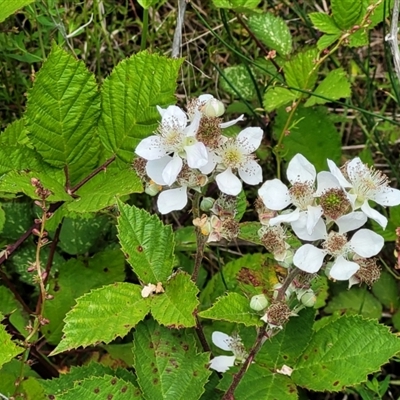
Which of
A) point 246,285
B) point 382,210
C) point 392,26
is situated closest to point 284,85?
point 392,26

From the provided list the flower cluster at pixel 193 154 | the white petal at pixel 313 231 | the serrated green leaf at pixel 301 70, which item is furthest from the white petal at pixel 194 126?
the serrated green leaf at pixel 301 70

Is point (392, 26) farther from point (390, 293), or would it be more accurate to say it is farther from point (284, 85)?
point (390, 293)

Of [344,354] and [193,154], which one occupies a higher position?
[193,154]

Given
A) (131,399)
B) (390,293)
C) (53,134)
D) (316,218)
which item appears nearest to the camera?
(316,218)

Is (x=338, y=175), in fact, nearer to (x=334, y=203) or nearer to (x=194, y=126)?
(x=334, y=203)

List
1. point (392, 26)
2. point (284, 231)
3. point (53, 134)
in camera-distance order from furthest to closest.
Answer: point (392, 26)
point (53, 134)
point (284, 231)

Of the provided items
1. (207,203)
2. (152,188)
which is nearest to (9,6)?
(152,188)

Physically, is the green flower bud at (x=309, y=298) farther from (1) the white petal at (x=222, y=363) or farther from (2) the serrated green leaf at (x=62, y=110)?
(2) the serrated green leaf at (x=62, y=110)
